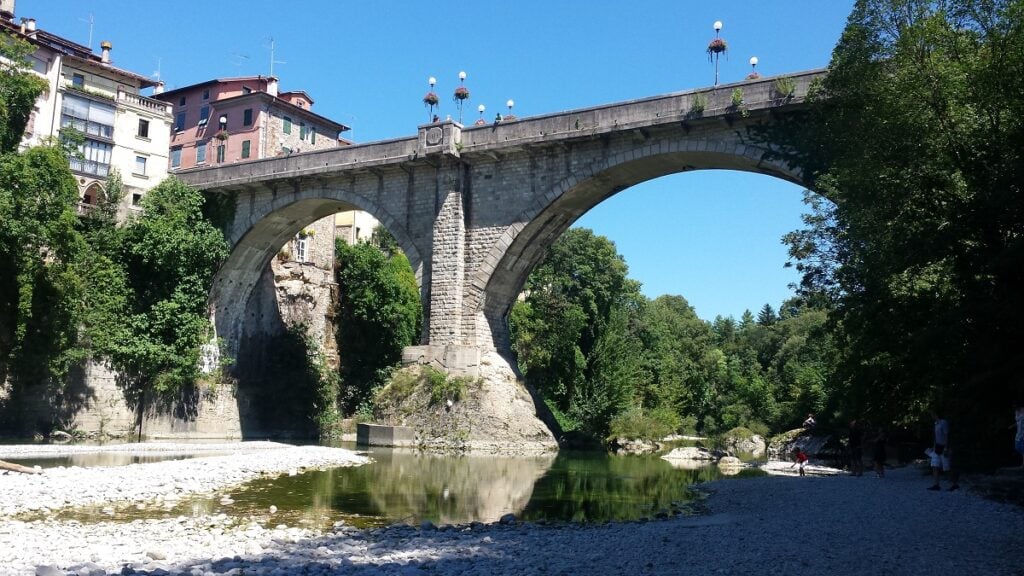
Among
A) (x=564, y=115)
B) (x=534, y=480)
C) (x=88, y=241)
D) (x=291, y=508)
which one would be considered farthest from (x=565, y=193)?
(x=88, y=241)

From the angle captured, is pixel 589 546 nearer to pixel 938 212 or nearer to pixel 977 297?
pixel 977 297

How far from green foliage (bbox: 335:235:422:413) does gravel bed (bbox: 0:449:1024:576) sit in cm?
2805

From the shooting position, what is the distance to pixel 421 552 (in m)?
9.13

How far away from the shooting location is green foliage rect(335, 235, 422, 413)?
4044cm

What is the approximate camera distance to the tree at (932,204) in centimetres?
880

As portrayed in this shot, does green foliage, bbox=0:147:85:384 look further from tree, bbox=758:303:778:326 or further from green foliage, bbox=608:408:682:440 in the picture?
tree, bbox=758:303:778:326

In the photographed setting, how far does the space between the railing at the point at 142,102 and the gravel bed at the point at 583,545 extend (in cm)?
2556

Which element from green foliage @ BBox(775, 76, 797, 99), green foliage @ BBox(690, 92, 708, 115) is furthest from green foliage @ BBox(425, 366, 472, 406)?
green foliage @ BBox(775, 76, 797, 99)

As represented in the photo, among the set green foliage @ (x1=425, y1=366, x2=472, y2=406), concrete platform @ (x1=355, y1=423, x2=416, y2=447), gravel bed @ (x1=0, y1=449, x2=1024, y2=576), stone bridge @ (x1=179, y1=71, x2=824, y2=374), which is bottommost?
gravel bed @ (x1=0, y1=449, x2=1024, y2=576)

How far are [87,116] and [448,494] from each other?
2562 centimetres

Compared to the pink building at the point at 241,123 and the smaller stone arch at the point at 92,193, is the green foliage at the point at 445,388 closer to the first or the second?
the smaller stone arch at the point at 92,193

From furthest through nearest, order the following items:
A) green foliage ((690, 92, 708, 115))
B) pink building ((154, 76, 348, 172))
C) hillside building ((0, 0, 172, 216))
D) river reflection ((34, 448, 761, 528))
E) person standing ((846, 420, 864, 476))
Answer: pink building ((154, 76, 348, 172)) < hillside building ((0, 0, 172, 216)) < green foliage ((690, 92, 708, 115)) < person standing ((846, 420, 864, 476)) < river reflection ((34, 448, 761, 528))

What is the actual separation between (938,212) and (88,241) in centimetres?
2868

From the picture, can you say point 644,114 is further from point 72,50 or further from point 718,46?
point 72,50
